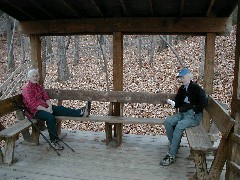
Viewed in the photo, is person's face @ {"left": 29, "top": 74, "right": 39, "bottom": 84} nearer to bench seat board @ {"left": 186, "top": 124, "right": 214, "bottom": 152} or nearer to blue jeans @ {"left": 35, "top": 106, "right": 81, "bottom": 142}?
blue jeans @ {"left": 35, "top": 106, "right": 81, "bottom": 142}

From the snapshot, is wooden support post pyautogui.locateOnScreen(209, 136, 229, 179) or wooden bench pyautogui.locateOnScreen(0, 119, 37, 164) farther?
wooden bench pyautogui.locateOnScreen(0, 119, 37, 164)

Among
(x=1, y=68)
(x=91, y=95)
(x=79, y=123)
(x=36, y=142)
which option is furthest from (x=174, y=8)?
(x=1, y=68)

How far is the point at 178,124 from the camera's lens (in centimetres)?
512

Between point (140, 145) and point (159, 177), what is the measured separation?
4.80 feet

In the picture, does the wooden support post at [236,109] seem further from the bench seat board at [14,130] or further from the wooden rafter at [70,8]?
the bench seat board at [14,130]

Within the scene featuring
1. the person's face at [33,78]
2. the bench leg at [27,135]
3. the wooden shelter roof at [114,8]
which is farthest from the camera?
the bench leg at [27,135]

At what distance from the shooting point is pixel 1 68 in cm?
2297

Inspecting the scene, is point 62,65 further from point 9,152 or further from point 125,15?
point 9,152

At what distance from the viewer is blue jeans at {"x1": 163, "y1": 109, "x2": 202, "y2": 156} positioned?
5027mm

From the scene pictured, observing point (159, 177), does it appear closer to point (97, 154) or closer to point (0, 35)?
point (97, 154)

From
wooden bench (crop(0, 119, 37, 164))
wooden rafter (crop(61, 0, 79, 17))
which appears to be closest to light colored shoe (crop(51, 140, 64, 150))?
wooden bench (crop(0, 119, 37, 164))

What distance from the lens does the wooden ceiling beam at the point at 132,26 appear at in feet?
18.1

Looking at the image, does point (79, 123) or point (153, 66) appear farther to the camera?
point (153, 66)

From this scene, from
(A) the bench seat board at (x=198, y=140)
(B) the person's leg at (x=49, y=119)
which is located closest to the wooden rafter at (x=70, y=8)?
(B) the person's leg at (x=49, y=119)
